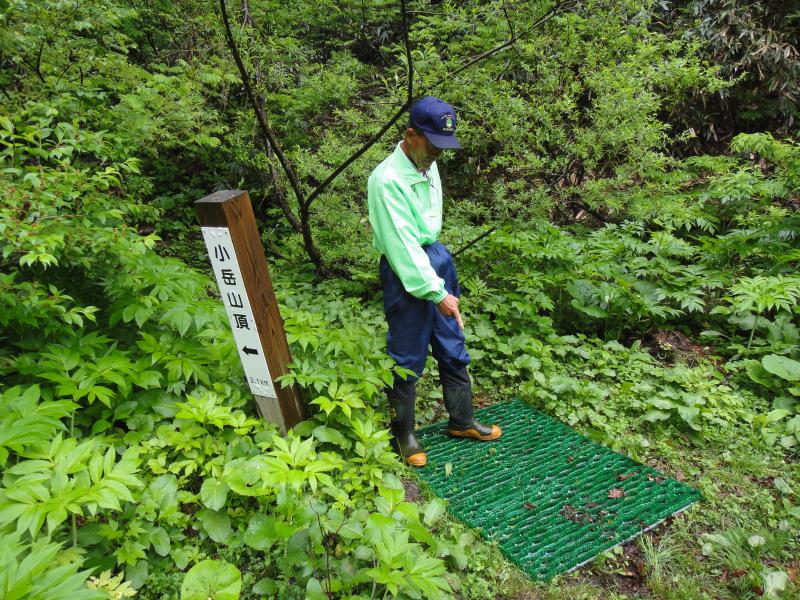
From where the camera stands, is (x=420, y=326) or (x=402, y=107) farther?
(x=402, y=107)

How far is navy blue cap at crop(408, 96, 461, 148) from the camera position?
250 centimetres

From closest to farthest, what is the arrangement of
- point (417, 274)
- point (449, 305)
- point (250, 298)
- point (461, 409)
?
point (250, 298) → point (417, 274) → point (449, 305) → point (461, 409)

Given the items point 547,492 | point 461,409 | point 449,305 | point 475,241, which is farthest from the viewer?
point 475,241

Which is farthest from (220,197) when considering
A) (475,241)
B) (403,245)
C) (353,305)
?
(475,241)

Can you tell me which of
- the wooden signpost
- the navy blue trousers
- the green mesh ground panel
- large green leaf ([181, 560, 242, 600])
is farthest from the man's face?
large green leaf ([181, 560, 242, 600])

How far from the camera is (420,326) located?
9.18 ft

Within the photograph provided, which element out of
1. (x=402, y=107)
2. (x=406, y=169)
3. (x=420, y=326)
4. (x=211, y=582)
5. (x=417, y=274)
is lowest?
(x=211, y=582)

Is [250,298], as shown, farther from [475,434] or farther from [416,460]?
[475,434]

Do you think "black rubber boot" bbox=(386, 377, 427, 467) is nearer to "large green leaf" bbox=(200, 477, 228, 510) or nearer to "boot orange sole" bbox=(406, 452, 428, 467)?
"boot orange sole" bbox=(406, 452, 428, 467)

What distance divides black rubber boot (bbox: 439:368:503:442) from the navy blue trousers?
0.07 m

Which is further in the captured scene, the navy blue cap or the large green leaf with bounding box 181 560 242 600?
the navy blue cap

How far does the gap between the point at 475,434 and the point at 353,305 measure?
5.47 ft

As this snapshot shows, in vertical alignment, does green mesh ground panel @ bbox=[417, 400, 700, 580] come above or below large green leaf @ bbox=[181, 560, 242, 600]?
below

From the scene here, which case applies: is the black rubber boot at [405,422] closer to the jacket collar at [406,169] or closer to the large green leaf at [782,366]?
the jacket collar at [406,169]
